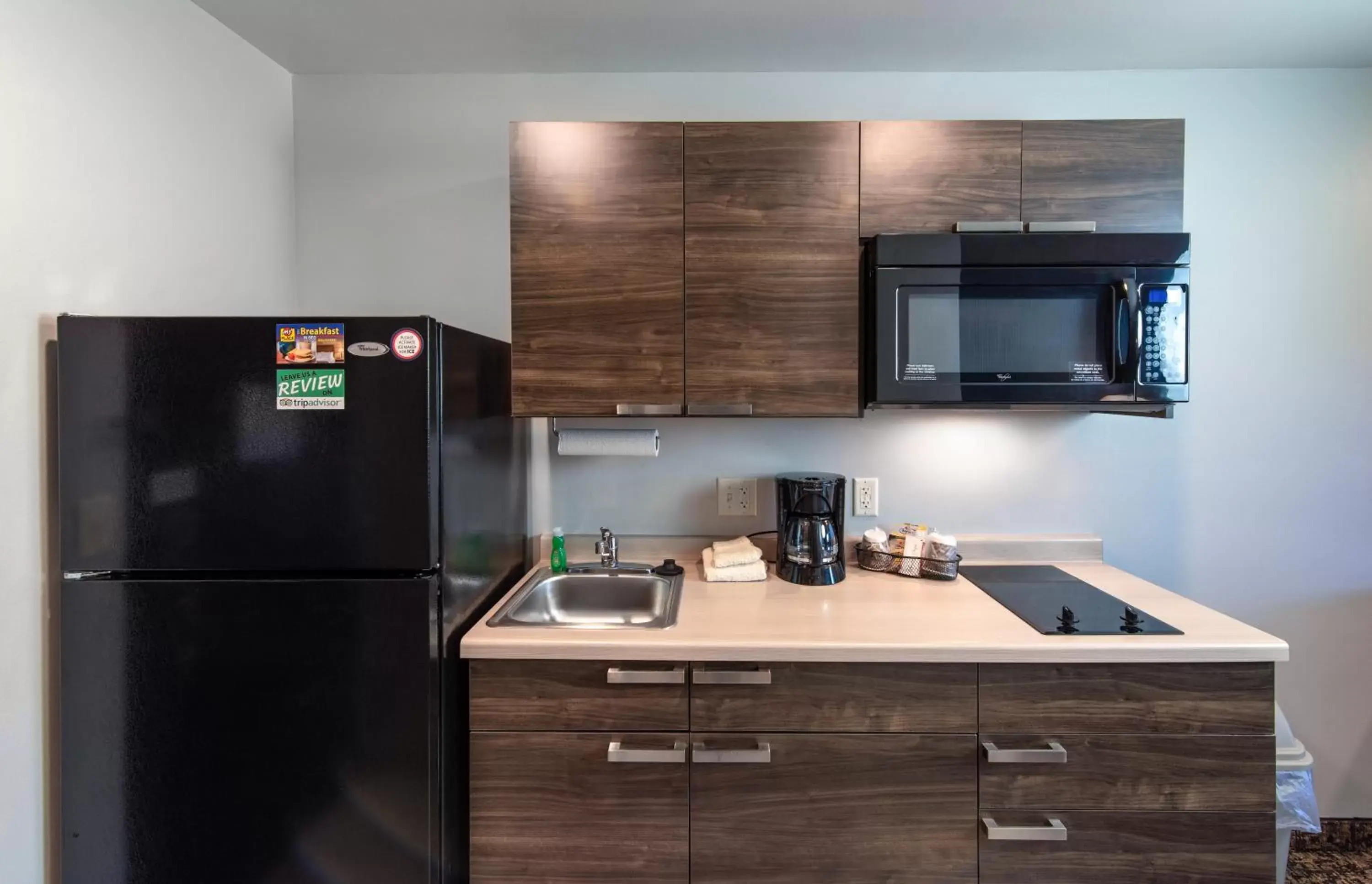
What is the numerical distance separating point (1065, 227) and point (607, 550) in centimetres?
147

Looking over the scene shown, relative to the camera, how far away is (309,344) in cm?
A: 129

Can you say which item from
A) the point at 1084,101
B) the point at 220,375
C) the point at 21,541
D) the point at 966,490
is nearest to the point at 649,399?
the point at 220,375

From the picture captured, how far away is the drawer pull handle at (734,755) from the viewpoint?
1.39 metres

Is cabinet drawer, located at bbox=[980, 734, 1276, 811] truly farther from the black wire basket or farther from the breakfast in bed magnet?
the breakfast in bed magnet

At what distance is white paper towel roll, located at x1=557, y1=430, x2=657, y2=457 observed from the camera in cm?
191

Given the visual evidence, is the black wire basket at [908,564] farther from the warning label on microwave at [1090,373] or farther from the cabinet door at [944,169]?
the cabinet door at [944,169]

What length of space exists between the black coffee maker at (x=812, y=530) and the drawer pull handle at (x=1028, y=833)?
0.65m

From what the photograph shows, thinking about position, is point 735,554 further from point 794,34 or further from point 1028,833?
point 794,34

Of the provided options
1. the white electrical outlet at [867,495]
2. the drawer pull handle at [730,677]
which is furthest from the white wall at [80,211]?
the white electrical outlet at [867,495]

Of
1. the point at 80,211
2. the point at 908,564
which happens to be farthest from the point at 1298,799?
the point at 80,211

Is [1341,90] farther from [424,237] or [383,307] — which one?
[383,307]

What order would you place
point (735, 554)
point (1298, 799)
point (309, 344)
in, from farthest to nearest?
point (735, 554)
point (1298, 799)
point (309, 344)

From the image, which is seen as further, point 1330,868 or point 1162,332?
point 1330,868

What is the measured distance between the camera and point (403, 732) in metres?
1.32
